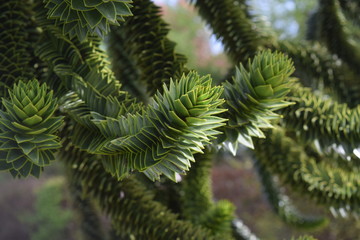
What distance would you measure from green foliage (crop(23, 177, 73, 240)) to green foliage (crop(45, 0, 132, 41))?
7.28m

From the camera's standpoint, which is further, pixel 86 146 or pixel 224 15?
pixel 224 15

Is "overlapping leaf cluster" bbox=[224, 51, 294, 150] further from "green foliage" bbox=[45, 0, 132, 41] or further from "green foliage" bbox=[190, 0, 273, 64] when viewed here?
"green foliage" bbox=[190, 0, 273, 64]

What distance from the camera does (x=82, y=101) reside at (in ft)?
2.82

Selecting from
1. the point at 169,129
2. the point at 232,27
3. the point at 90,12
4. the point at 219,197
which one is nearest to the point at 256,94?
the point at 169,129

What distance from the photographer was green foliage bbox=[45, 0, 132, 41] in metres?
0.66

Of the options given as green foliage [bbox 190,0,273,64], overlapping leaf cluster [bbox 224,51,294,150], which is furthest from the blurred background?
overlapping leaf cluster [bbox 224,51,294,150]

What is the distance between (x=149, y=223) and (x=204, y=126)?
463 millimetres

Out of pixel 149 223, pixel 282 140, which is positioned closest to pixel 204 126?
pixel 149 223

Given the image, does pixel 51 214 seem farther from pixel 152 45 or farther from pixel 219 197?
pixel 152 45

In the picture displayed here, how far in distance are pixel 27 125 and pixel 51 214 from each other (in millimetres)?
7518

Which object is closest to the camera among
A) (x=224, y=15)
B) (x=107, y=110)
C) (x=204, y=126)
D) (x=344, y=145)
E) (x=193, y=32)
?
(x=204, y=126)

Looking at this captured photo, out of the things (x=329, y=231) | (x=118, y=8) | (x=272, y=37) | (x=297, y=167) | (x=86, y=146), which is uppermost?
(x=118, y=8)

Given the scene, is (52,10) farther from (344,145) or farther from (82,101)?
(344,145)

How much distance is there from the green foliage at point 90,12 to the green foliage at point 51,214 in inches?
286
